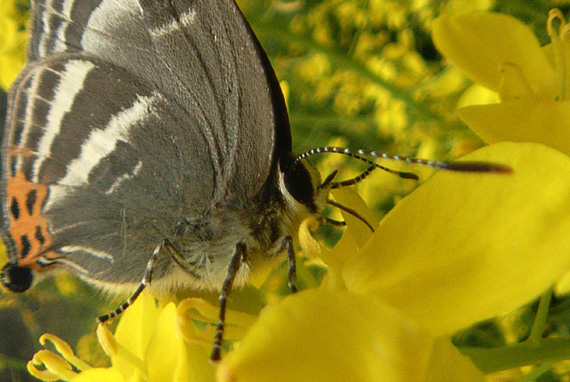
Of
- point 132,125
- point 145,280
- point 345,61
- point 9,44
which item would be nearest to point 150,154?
point 132,125

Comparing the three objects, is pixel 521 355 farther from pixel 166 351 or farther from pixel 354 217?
pixel 166 351

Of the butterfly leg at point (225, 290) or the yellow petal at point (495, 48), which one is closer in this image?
the butterfly leg at point (225, 290)

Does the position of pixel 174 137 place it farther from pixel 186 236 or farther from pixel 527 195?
pixel 527 195

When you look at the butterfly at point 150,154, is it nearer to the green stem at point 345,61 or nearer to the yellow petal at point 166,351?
the yellow petal at point 166,351

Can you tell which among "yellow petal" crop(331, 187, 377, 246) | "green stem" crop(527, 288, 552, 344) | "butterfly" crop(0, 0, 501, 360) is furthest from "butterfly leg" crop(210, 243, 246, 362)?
"green stem" crop(527, 288, 552, 344)

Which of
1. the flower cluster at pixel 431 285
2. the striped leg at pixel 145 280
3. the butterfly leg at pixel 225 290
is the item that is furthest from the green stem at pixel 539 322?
the striped leg at pixel 145 280

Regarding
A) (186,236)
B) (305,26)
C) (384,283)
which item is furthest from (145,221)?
(305,26)
